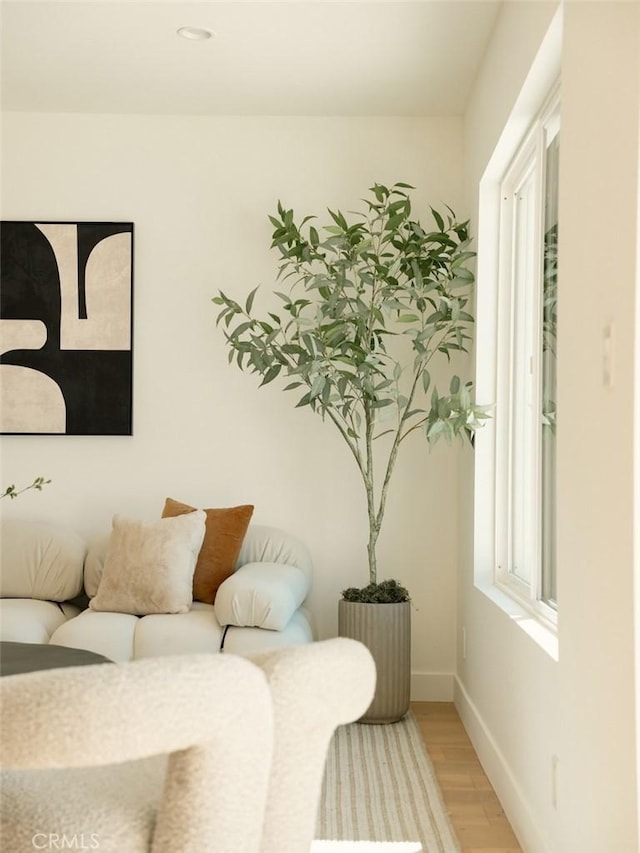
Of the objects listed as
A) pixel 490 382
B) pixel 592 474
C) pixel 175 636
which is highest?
pixel 490 382

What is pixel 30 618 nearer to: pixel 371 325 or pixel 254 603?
pixel 254 603

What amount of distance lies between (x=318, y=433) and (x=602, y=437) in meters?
2.63

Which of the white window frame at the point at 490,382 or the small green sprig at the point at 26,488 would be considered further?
the white window frame at the point at 490,382

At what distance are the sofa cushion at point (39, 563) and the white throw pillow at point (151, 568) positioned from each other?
9.2 inches

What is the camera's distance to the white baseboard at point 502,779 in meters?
2.53

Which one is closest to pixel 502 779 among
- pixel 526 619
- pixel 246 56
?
pixel 526 619

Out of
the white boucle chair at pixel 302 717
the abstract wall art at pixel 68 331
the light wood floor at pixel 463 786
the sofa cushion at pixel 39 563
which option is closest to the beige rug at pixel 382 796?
the light wood floor at pixel 463 786

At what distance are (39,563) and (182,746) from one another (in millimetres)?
3250

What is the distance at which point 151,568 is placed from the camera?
12.2 feet

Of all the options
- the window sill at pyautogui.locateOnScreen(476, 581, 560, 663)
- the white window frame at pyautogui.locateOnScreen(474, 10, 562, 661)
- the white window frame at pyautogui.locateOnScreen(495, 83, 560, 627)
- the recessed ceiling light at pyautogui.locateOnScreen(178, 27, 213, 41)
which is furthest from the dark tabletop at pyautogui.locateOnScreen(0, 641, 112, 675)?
the recessed ceiling light at pyautogui.locateOnScreen(178, 27, 213, 41)

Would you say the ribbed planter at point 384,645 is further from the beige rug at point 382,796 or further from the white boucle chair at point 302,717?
the white boucle chair at point 302,717

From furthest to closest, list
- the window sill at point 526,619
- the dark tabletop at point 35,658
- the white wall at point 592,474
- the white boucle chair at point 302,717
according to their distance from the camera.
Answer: the window sill at point 526,619 < the dark tabletop at point 35,658 < the white wall at point 592,474 < the white boucle chair at point 302,717

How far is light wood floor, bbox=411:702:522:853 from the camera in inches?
105

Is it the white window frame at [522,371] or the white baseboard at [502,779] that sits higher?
the white window frame at [522,371]
